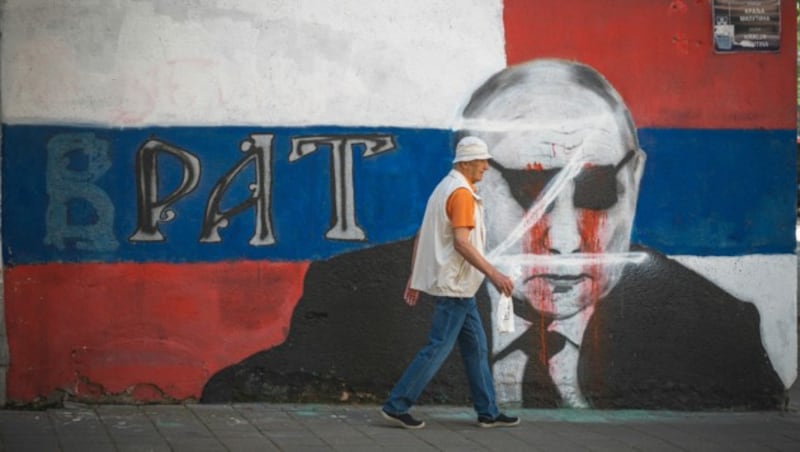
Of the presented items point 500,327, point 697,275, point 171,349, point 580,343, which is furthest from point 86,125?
point 697,275

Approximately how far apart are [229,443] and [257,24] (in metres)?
2.76

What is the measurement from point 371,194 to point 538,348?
1.53 meters

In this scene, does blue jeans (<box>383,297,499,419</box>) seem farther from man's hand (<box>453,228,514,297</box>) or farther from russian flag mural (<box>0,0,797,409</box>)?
russian flag mural (<box>0,0,797,409</box>)

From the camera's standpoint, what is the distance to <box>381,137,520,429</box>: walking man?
7.71 metres

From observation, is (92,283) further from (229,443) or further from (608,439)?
(608,439)

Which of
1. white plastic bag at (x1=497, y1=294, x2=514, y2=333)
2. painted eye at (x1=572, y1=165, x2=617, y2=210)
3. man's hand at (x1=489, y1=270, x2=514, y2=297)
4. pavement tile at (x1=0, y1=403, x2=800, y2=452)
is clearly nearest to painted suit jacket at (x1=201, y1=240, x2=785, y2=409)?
pavement tile at (x1=0, y1=403, x2=800, y2=452)

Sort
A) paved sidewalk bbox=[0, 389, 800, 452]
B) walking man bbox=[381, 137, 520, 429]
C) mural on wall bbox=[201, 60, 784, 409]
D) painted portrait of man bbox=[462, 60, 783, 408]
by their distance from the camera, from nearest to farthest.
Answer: paved sidewalk bbox=[0, 389, 800, 452] → walking man bbox=[381, 137, 520, 429] → mural on wall bbox=[201, 60, 784, 409] → painted portrait of man bbox=[462, 60, 783, 408]

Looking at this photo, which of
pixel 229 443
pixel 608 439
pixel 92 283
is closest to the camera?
pixel 229 443

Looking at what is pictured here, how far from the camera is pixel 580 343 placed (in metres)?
8.78

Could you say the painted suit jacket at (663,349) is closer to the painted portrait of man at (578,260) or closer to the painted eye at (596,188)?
the painted portrait of man at (578,260)

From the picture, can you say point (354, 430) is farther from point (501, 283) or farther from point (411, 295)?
point (501, 283)

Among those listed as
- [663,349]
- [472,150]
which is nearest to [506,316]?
[472,150]

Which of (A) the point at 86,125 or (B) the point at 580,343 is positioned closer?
(A) the point at 86,125

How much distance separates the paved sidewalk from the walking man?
0.22 meters
